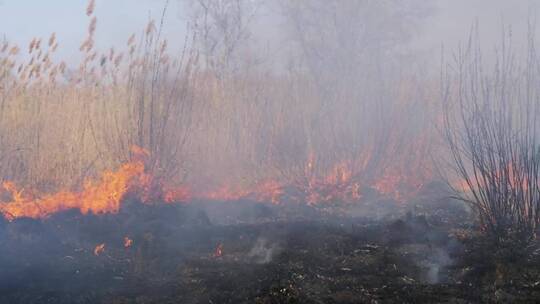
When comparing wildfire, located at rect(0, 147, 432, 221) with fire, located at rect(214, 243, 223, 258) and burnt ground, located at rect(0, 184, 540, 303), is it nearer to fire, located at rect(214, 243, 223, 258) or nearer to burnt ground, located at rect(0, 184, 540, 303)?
burnt ground, located at rect(0, 184, 540, 303)

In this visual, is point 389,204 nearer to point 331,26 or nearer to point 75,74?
point 75,74

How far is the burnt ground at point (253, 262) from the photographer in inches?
181

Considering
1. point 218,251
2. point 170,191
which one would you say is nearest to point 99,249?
point 218,251

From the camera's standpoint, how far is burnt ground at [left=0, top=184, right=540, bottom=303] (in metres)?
4.59

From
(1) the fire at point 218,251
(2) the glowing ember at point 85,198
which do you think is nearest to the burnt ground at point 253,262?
(1) the fire at point 218,251

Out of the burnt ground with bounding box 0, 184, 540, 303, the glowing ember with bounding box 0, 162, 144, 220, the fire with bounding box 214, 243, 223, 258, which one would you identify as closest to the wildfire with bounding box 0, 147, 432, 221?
the glowing ember with bounding box 0, 162, 144, 220

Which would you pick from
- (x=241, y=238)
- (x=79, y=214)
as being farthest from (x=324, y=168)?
(x=79, y=214)

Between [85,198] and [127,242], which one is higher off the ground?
[85,198]

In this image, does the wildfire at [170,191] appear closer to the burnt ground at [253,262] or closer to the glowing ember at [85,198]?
the glowing ember at [85,198]

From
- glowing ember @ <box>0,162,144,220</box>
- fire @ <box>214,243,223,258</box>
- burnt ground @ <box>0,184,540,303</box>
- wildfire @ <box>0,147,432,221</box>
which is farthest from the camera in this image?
wildfire @ <box>0,147,432,221</box>

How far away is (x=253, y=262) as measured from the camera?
6.05 m

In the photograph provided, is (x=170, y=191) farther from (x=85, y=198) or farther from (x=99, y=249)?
(x=99, y=249)

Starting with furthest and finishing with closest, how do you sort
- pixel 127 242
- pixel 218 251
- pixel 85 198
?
pixel 85 198
pixel 127 242
pixel 218 251

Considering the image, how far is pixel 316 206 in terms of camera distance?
998 centimetres
